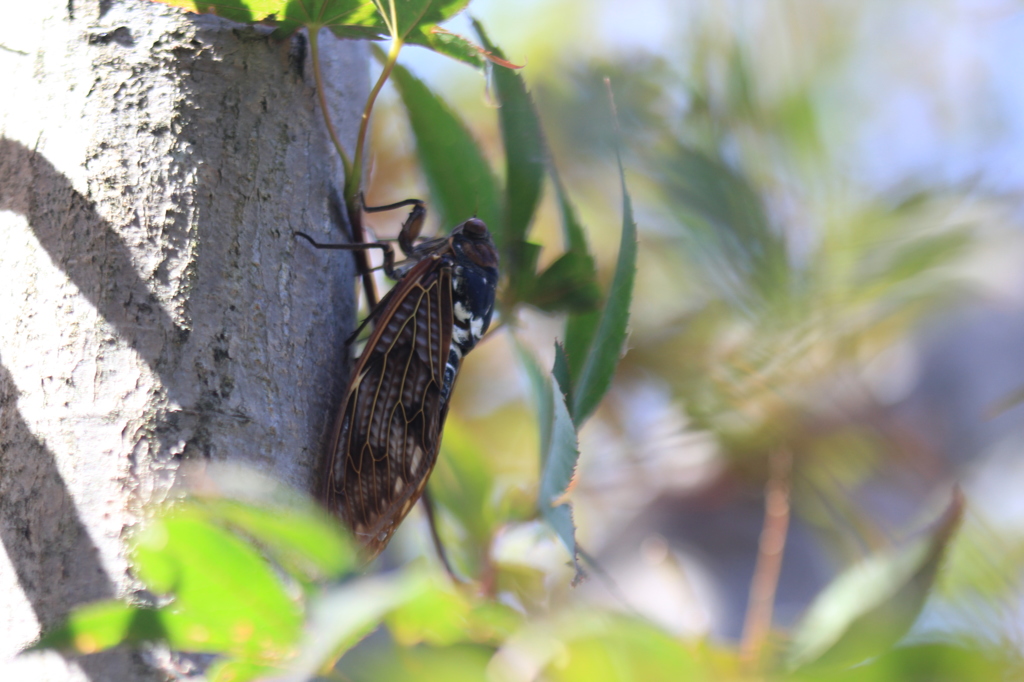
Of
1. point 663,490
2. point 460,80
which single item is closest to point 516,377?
point 663,490

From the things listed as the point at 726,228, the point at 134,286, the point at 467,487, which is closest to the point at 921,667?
the point at 134,286

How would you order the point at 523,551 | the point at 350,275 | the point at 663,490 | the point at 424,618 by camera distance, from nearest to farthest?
the point at 424,618 < the point at 350,275 < the point at 523,551 < the point at 663,490

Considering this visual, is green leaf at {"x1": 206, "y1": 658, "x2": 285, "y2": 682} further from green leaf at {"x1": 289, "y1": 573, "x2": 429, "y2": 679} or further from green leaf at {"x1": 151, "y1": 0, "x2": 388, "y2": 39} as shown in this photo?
green leaf at {"x1": 151, "y1": 0, "x2": 388, "y2": 39}

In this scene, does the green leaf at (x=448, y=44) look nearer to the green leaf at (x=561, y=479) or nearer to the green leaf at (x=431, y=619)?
the green leaf at (x=561, y=479)

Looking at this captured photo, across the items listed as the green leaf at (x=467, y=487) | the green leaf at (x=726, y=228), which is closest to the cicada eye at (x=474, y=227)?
the green leaf at (x=467, y=487)

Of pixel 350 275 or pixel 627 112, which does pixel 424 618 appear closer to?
pixel 350 275

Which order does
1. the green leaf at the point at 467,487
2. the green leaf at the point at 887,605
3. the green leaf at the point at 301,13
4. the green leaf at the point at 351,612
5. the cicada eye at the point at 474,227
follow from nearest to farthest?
the green leaf at the point at 351,612 < the green leaf at the point at 887,605 < the green leaf at the point at 301,13 < the cicada eye at the point at 474,227 < the green leaf at the point at 467,487

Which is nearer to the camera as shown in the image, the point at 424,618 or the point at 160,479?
the point at 424,618
